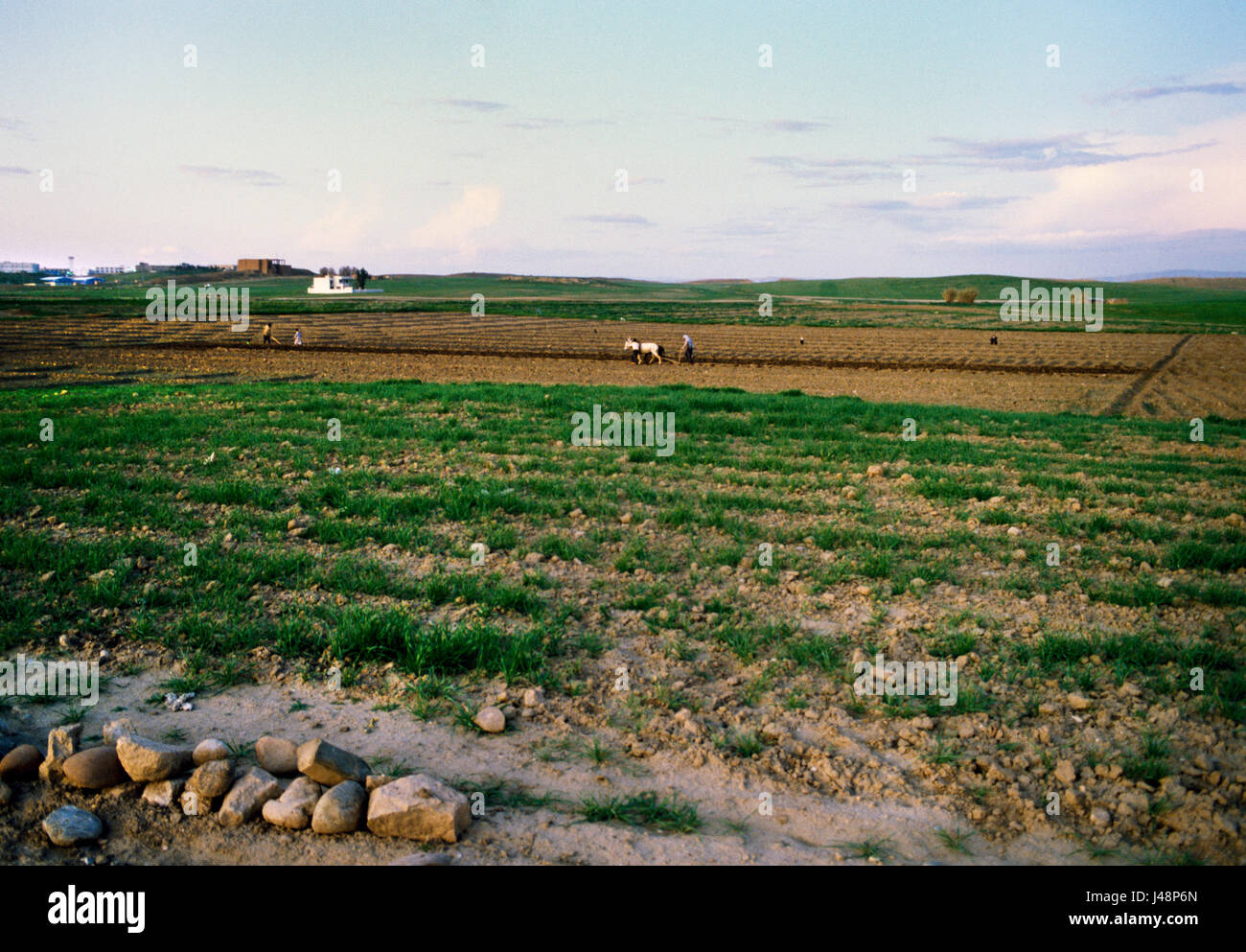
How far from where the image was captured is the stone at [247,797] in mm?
3926

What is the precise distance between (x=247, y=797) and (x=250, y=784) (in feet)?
0.20

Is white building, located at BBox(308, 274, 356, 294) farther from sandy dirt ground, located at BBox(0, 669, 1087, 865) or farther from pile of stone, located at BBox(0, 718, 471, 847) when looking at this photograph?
sandy dirt ground, located at BBox(0, 669, 1087, 865)

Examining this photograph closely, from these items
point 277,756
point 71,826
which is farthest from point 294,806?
point 71,826

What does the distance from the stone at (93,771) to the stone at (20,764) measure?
0.19 metres

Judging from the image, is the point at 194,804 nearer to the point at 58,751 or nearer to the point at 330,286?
the point at 58,751

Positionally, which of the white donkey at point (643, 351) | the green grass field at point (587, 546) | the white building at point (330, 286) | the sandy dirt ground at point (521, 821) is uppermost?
the white building at point (330, 286)

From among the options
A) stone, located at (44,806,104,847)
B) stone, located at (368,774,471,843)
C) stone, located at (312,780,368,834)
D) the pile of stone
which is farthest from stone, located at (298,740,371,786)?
stone, located at (44,806,104,847)

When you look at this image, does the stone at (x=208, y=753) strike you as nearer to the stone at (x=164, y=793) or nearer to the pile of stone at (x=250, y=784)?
the pile of stone at (x=250, y=784)

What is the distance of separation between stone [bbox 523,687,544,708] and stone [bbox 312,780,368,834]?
4.25 ft

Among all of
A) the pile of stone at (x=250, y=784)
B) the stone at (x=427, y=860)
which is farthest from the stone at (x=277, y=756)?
the stone at (x=427, y=860)

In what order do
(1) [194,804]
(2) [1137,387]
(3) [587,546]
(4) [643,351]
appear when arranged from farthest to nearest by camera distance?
1. (4) [643,351]
2. (2) [1137,387]
3. (3) [587,546]
4. (1) [194,804]

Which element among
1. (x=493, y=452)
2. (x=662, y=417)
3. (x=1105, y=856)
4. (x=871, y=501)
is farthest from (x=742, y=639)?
(x=662, y=417)

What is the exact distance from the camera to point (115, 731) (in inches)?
174

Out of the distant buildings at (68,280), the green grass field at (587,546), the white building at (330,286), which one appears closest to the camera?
the green grass field at (587,546)
